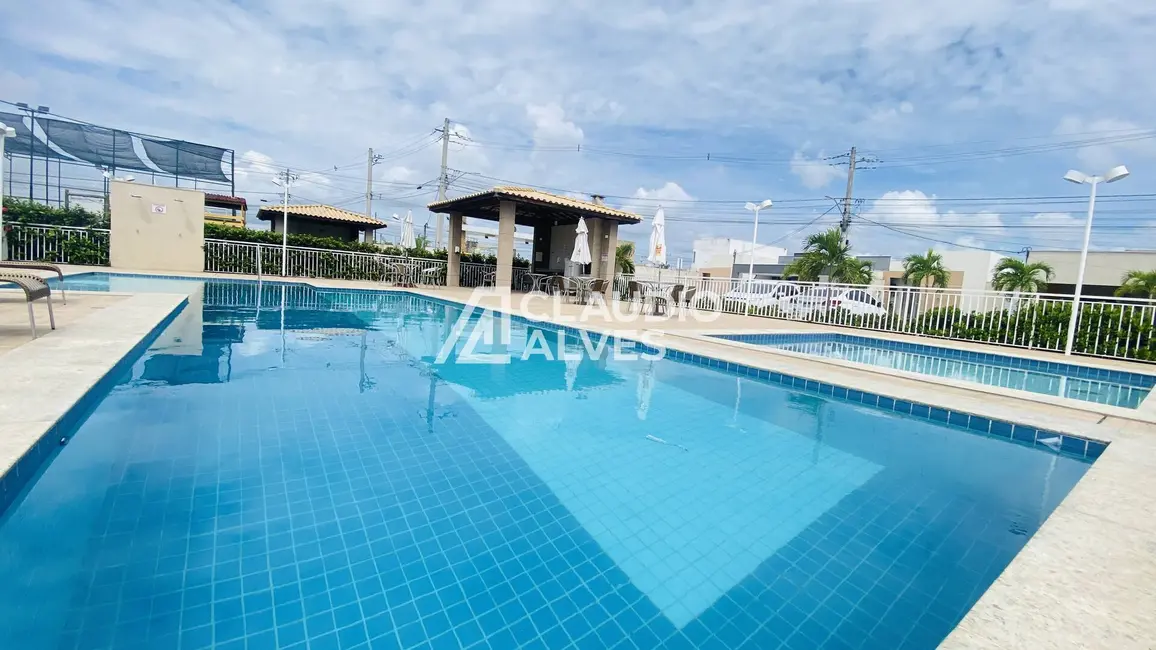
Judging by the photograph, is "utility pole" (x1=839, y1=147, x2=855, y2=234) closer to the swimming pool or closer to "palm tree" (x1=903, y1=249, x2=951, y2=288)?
"palm tree" (x1=903, y1=249, x2=951, y2=288)

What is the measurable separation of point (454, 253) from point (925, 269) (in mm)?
17816

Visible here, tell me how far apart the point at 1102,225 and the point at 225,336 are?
114 feet

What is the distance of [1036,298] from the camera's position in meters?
8.48

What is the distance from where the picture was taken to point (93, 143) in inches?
738

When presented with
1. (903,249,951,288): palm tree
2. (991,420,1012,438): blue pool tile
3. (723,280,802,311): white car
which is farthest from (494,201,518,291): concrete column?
(903,249,951,288): palm tree

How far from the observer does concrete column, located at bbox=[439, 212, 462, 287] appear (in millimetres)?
16375

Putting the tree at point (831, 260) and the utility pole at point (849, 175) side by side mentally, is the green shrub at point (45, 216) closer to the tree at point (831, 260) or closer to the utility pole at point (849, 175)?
the tree at point (831, 260)

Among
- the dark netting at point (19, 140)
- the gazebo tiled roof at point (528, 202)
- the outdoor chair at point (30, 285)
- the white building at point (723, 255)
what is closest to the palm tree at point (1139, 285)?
the gazebo tiled roof at point (528, 202)

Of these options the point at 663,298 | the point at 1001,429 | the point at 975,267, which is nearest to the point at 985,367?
the point at 1001,429

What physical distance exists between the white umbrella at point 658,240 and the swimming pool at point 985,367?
4829 mm

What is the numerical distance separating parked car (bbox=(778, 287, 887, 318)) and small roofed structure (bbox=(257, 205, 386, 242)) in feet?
51.5

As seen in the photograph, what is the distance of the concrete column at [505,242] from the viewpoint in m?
13.6

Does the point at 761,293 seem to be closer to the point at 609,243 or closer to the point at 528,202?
the point at 609,243

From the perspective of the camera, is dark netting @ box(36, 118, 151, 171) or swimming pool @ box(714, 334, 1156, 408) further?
dark netting @ box(36, 118, 151, 171)
